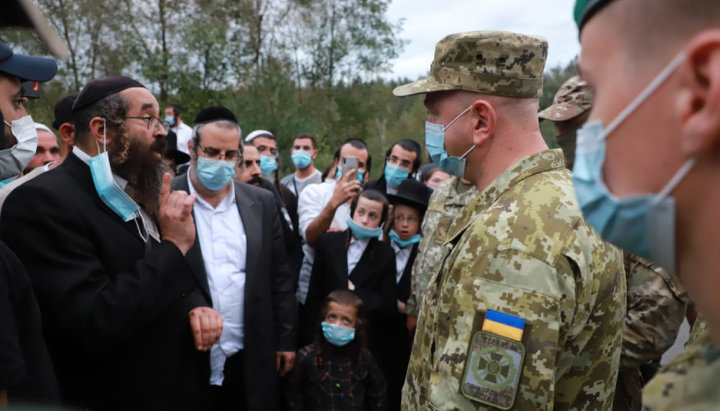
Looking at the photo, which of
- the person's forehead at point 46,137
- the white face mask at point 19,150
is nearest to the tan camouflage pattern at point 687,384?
the white face mask at point 19,150

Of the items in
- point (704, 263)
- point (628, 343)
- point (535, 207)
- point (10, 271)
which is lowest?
point (628, 343)

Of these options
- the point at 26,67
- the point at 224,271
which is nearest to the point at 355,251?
the point at 224,271

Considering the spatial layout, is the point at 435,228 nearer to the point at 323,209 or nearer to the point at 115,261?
the point at 323,209

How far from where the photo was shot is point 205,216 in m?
3.66

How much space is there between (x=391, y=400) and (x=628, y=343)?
2.59 metres

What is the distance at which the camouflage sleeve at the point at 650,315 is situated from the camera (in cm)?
268

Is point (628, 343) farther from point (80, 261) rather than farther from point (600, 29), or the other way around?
point (80, 261)

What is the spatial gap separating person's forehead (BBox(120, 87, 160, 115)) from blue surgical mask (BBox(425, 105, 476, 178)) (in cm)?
145

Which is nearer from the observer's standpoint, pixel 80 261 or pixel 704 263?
pixel 704 263

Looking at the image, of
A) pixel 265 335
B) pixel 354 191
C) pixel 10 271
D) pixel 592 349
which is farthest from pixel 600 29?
pixel 354 191

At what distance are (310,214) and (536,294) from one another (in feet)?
13.0

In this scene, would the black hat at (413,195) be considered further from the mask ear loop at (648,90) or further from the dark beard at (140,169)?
the mask ear loop at (648,90)

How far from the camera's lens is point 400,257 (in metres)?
4.96

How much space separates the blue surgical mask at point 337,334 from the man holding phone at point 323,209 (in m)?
0.63
